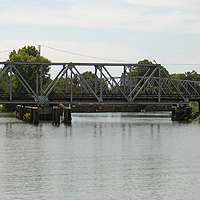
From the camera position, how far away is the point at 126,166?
4359 centimetres

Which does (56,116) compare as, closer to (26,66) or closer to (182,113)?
(182,113)

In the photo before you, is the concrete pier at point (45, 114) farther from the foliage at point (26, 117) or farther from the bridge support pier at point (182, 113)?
the bridge support pier at point (182, 113)

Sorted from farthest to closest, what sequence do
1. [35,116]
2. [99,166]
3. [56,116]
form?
[35,116]
[56,116]
[99,166]

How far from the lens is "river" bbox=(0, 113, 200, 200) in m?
34.6

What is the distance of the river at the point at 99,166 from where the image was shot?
113 feet

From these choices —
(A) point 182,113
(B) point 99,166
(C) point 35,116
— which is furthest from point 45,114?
(B) point 99,166

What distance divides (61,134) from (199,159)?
82.3 feet

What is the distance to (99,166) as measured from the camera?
43.4 metres

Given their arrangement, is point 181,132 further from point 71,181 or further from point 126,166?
point 71,181

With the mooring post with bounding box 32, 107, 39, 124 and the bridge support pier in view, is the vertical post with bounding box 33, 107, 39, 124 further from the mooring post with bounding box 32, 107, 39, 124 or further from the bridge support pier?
the bridge support pier

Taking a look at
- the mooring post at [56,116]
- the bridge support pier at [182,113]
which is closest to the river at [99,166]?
the mooring post at [56,116]

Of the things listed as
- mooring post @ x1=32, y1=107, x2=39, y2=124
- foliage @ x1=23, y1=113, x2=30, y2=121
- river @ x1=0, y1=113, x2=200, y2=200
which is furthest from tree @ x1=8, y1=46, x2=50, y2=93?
river @ x1=0, y1=113, x2=200, y2=200

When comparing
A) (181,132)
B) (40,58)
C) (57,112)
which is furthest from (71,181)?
(40,58)

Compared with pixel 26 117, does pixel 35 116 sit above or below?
above
